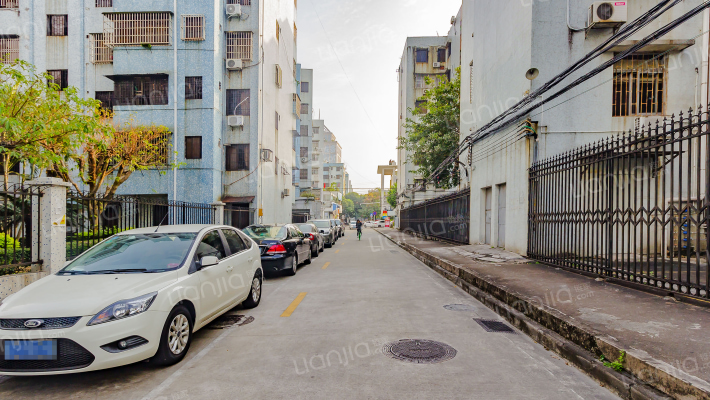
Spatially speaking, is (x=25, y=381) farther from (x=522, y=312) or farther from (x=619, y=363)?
(x=522, y=312)

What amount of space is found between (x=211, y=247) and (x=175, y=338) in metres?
1.63

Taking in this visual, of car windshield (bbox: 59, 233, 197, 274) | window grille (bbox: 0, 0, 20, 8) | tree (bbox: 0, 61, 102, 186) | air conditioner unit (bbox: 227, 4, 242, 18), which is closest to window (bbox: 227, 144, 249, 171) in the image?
air conditioner unit (bbox: 227, 4, 242, 18)

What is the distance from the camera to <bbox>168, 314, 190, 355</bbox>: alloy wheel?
4206 millimetres

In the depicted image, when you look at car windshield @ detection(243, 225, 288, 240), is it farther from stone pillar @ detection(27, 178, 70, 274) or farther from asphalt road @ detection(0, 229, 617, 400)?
stone pillar @ detection(27, 178, 70, 274)

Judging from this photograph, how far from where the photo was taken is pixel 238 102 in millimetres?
24234

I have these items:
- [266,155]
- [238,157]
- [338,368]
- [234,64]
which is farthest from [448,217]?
[338,368]

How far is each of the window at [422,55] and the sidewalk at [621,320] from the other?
4351cm

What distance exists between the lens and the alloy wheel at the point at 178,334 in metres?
4.21

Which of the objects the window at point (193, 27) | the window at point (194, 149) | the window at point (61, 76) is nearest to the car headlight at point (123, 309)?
the window at point (194, 149)

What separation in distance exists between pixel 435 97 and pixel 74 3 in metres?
22.7

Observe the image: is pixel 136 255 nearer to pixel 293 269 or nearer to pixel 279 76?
pixel 293 269

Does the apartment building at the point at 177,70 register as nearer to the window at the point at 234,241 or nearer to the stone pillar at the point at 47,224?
the stone pillar at the point at 47,224

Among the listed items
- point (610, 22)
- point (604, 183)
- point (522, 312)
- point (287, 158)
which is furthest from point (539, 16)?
point (287, 158)

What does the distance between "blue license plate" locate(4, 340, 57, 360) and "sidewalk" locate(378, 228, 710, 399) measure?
5.43m
